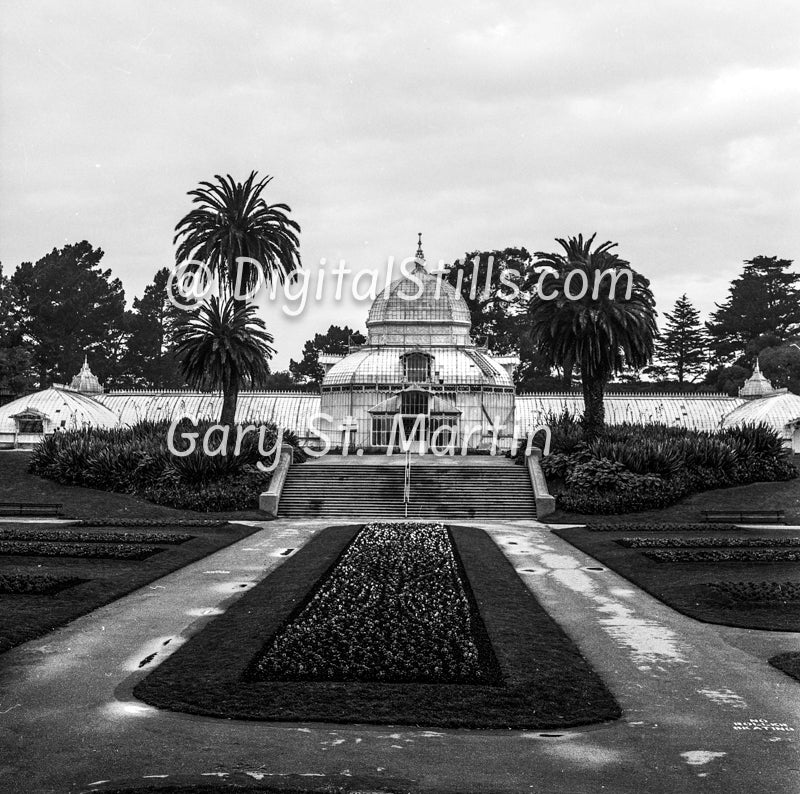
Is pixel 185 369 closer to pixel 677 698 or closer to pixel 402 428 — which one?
pixel 402 428

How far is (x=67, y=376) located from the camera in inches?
4013

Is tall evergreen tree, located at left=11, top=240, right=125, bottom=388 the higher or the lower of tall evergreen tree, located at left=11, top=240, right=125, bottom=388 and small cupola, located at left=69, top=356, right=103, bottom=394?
the higher

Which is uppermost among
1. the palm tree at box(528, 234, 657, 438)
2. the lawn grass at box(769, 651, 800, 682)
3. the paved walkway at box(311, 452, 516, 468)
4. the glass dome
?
the glass dome

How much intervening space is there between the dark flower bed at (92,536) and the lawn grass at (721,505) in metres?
16.6

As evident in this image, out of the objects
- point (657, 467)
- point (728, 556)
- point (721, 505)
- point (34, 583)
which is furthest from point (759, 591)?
point (657, 467)

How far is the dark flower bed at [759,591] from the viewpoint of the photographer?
22344mm

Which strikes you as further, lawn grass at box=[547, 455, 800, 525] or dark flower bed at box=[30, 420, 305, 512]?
dark flower bed at box=[30, 420, 305, 512]

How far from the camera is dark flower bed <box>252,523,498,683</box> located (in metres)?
15.6

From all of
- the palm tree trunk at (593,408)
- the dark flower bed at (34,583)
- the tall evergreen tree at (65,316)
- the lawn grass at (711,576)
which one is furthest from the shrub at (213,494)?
the tall evergreen tree at (65,316)

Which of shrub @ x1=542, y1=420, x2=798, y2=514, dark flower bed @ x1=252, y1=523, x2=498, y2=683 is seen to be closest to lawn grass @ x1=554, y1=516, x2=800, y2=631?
dark flower bed @ x1=252, y1=523, x2=498, y2=683

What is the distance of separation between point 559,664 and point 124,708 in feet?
22.6

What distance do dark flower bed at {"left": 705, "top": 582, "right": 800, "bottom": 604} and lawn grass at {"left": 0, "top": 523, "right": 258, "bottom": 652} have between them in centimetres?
1393

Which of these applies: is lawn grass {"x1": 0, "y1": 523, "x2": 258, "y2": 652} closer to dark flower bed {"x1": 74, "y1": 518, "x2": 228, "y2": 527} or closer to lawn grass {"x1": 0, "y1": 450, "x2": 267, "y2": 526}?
dark flower bed {"x1": 74, "y1": 518, "x2": 228, "y2": 527}

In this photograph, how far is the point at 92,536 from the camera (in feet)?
109
